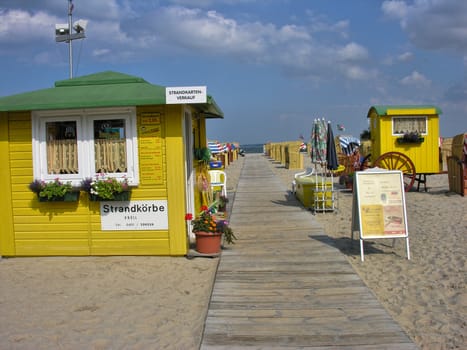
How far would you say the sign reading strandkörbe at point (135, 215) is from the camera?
7.28m

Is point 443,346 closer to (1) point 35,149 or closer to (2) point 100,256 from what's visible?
(2) point 100,256

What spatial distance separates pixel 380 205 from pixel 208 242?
8.42ft

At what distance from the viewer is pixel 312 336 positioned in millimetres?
4336

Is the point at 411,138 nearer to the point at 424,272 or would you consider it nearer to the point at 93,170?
the point at 424,272

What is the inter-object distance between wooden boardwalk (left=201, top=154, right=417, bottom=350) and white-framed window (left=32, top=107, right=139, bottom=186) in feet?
6.96

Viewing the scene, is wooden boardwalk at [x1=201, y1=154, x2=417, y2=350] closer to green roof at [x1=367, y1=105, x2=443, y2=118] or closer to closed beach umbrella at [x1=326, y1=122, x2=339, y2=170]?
closed beach umbrella at [x1=326, y1=122, x2=339, y2=170]

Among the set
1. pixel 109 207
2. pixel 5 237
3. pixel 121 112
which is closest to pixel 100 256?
pixel 109 207

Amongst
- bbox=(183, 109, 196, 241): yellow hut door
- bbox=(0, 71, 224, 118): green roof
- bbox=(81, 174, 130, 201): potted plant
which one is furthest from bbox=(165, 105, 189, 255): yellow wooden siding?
bbox=(183, 109, 196, 241): yellow hut door

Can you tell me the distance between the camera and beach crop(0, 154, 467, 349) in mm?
4449

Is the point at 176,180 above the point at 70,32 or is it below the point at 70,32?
below

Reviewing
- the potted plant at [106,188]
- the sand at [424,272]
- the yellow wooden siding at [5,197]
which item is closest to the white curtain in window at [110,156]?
the potted plant at [106,188]

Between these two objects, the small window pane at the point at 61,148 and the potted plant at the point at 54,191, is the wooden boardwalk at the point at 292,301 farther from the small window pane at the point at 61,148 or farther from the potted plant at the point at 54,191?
the small window pane at the point at 61,148

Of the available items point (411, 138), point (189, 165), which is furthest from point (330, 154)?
point (411, 138)

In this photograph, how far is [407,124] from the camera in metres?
14.4
